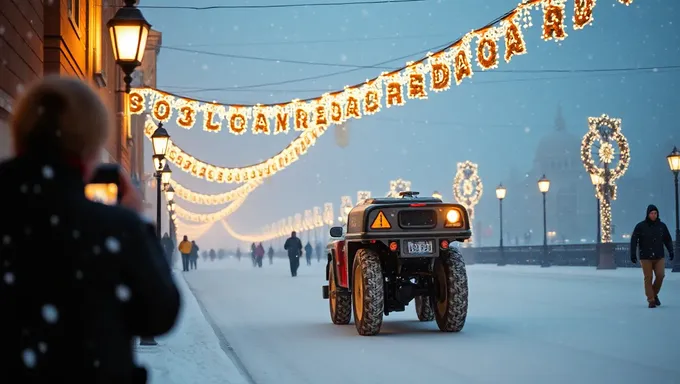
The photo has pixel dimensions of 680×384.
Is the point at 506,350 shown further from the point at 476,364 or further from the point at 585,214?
the point at 585,214

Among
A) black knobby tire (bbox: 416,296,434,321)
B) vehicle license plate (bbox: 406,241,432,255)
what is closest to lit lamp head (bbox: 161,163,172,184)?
black knobby tire (bbox: 416,296,434,321)

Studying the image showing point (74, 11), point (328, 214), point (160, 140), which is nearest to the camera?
point (74, 11)

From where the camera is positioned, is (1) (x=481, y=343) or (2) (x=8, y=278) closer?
(2) (x=8, y=278)

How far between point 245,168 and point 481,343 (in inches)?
1171

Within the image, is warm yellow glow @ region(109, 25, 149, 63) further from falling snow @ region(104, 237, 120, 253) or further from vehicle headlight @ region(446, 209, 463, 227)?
falling snow @ region(104, 237, 120, 253)

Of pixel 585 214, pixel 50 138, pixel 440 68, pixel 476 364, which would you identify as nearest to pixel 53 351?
pixel 50 138

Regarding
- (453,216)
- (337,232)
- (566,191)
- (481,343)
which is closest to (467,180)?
(337,232)

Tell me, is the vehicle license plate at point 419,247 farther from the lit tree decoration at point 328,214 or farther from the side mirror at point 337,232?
the lit tree decoration at point 328,214

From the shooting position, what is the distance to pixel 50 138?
3.02 metres

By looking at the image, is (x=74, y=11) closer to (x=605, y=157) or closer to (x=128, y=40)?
(x=128, y=40)

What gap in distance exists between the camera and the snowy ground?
9.27m

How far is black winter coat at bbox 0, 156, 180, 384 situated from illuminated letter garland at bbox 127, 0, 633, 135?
58.2 feet

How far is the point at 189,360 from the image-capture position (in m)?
10.6

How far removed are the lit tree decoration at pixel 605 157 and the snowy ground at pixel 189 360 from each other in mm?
30046
